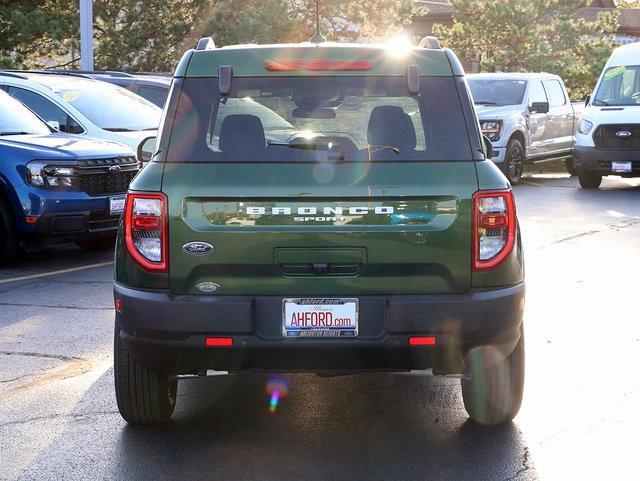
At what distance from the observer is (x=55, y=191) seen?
10602 mm

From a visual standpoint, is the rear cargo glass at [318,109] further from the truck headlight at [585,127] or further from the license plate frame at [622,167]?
the truck headlight at [585,127]

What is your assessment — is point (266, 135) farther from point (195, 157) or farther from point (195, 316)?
point (195, 316)

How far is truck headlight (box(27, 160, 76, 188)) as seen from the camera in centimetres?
1055

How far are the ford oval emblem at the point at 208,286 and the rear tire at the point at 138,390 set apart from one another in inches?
21.6

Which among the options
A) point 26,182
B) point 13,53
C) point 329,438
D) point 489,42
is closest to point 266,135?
point 329,438

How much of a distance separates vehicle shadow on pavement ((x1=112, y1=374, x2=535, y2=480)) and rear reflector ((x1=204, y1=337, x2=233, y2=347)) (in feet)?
1.71

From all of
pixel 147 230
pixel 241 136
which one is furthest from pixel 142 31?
pixel 147 230

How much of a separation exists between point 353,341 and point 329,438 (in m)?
0.71

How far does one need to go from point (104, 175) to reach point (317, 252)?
6.50 meters

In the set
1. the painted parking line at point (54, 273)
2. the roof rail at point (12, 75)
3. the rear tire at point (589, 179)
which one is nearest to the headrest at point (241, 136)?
the painted parking line at point (54, 273)

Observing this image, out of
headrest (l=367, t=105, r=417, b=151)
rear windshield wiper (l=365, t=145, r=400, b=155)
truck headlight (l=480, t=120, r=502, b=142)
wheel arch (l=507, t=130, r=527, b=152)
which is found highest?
headrest (l=367, t=105, r=417, b=151)

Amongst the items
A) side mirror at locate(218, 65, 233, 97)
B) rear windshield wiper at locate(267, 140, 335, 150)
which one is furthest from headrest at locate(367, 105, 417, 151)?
side mirror at locate(218, 65, 233, 97)

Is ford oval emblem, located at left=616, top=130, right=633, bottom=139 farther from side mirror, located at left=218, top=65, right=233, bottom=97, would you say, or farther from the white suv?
side mirror, located at left=218, top=65, right=233, bottom=97

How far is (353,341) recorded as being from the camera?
15.7 ft
